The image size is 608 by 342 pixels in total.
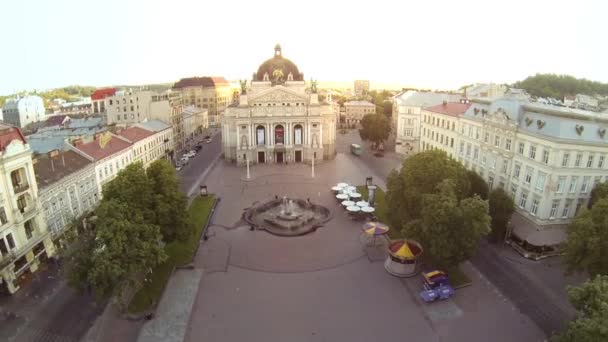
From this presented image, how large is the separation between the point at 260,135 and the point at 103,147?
118 feet

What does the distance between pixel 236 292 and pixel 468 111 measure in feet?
150

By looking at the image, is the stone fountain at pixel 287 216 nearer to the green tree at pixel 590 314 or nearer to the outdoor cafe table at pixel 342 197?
the outdoor cafe table at pixel 342 197

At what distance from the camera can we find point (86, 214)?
45.8m

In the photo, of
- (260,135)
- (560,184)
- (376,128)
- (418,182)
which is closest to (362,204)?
(418,182)

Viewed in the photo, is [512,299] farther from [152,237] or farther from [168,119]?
[168,119]

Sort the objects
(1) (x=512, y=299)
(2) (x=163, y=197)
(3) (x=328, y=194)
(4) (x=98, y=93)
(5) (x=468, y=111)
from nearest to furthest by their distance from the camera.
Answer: (1) (x=512, y=299)
(2) (x=163, y=197)
(5) (x=468, y=111)
(3) (x=328, y=194)
(4) (x=98, y=93)

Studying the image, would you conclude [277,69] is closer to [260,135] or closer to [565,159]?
[260,135]

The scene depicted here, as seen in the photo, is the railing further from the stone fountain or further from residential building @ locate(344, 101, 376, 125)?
residential building @ locate(344, 101, 376, 125)

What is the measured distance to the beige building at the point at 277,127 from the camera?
85.3 m

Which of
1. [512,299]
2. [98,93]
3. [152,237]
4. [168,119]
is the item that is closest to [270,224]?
[152,237]

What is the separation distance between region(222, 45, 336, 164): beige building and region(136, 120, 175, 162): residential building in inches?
514

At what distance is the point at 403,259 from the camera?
1496 inches

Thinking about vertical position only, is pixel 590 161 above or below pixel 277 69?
below

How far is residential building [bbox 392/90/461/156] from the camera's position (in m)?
88.3
